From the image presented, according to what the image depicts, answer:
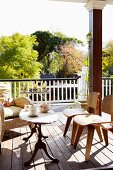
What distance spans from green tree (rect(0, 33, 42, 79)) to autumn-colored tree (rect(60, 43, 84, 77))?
1107mm

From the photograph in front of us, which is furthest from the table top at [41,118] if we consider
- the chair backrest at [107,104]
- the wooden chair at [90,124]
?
the chair backrest at [107,104]

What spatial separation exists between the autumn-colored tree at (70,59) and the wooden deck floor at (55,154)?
4611 mm

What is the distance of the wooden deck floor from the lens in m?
2.93

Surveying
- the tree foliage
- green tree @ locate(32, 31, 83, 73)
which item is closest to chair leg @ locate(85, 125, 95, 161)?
the tree foliage

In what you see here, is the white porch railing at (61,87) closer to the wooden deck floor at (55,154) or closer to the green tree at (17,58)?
the green tree at (17,58)

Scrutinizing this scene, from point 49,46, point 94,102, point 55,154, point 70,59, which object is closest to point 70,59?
point 70,59

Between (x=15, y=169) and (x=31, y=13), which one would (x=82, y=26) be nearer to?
(x=31, y=13)

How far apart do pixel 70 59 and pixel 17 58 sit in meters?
1.96

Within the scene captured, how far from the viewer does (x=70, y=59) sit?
342 inches

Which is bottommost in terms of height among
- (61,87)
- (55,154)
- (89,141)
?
(55,154)

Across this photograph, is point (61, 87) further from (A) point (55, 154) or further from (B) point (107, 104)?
(A) point (55, 154)

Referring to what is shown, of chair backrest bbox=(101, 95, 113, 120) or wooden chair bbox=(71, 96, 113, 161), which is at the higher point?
chair backrest bbox=(101, 95, 113, 120)

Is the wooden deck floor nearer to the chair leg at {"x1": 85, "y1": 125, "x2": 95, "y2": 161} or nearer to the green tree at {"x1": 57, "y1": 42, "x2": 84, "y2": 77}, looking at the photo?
the chair leg at {"x1": 85, "y1": 125, "x2": 95, "y2": 161}

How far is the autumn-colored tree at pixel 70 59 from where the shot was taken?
8.67m
